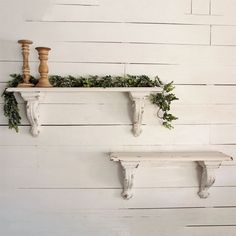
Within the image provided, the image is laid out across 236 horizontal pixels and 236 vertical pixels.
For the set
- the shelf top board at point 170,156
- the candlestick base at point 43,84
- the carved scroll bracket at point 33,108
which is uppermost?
the candlestick base at point 43,84

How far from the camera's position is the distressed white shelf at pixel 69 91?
1039 millimetres

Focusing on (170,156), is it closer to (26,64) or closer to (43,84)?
(43,84)

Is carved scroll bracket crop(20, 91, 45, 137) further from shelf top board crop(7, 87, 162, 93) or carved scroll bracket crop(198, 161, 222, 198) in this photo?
carved scroll bracket crop(198, 161, 222, 198)

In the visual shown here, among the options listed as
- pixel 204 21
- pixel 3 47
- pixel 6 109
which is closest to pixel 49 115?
pixel 6 109

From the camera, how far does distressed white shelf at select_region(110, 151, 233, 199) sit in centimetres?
107

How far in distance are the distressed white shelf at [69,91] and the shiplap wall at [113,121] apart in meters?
0.04

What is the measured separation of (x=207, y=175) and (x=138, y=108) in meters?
0.40

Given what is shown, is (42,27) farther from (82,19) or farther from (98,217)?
(98,217)

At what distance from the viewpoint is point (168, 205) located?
3.90 ft

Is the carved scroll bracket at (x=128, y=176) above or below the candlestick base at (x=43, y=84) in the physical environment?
below

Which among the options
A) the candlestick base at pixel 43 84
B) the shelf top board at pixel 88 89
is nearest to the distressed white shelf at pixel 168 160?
the shelf top board at pixel 88 89

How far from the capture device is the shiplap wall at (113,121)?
112 centimetres

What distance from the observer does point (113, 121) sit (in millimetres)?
1154

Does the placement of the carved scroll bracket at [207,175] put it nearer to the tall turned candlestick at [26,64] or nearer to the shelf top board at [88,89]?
the shelf top board at [88,89]
